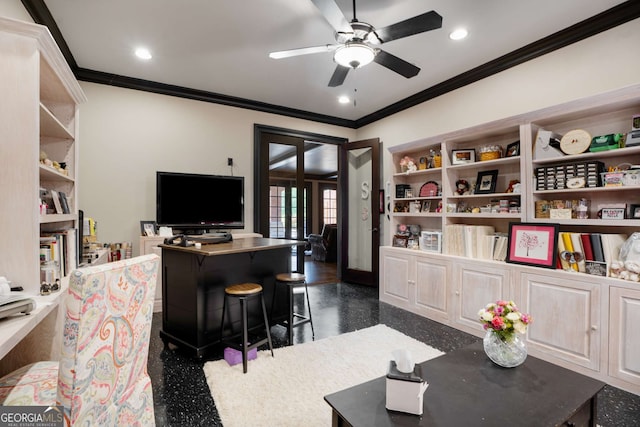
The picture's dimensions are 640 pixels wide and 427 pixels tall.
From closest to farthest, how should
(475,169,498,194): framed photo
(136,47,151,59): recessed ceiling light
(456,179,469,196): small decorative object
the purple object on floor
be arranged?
the purple object on floor < (136,47,151,59): recessed ceiling light < (475,169,498,194): framed photo < (456,179,469,196): small decorative object

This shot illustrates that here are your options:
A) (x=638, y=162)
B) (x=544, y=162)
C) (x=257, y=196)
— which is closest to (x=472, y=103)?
(x=544, y=162)

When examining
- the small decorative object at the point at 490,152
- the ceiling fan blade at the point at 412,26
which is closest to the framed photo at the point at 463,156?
the small decorative object at the point at 490,152

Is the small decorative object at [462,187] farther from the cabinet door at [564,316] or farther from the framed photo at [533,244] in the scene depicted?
the cabinet door at [564,316]

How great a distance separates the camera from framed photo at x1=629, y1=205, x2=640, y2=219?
7.43 ft

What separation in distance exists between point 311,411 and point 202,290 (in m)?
1.25

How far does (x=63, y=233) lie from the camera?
2.20 metres

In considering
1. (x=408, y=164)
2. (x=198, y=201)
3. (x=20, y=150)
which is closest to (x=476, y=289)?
(x=408, y=164)

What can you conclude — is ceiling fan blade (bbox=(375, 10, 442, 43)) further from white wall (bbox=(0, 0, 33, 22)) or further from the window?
the window

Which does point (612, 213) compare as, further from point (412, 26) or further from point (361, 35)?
point (361, 35)

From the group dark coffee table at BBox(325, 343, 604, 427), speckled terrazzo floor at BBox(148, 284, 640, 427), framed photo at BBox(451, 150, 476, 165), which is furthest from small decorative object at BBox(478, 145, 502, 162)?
dark coffee table at BBox(325, 343, 604, 427)

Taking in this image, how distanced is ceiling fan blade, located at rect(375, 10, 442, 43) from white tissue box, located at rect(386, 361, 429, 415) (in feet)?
6.99

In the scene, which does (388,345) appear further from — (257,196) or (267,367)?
(257,196)

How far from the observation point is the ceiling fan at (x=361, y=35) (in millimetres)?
2049

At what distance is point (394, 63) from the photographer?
8.68 feet
